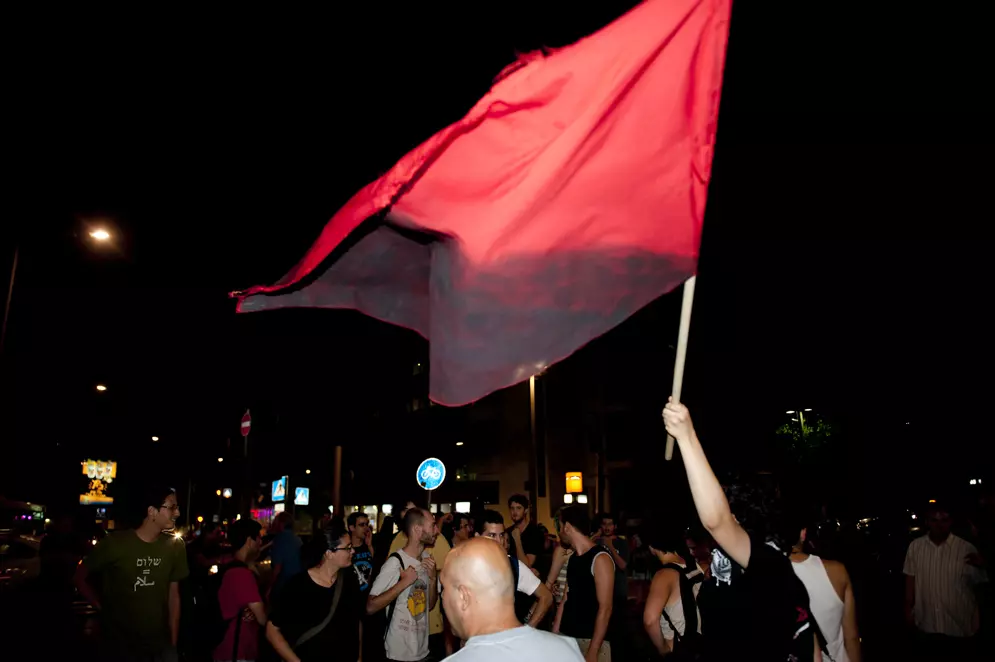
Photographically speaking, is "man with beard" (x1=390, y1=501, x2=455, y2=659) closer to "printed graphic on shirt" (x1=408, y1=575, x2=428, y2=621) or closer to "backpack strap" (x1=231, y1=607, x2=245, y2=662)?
"printed graphic on shirt" (x1=408, y1=575, x2=428, y2=621)

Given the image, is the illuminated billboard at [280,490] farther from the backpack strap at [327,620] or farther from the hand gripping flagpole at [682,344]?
the hand gripping flagpole at [682,344]

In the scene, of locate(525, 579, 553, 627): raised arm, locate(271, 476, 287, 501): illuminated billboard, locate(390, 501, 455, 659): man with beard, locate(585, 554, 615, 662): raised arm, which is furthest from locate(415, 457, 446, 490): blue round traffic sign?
locate(271, 476, 287, 501): illuminated billboard

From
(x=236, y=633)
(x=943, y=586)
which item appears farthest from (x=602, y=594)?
(x=943, y=586)

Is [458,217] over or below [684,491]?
over

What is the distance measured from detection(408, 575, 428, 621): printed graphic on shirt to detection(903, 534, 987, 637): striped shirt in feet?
19.4

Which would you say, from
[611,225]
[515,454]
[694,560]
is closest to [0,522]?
[694,560]

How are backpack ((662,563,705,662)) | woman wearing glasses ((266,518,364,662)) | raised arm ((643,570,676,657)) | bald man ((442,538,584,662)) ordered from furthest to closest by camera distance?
woman wearing glasses ((266,518,364,662)) < raised arm ((643,570,676,657)) < backpack ((662,563,705,662)) < bald man ((442,538,584,662))

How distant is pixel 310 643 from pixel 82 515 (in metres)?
4.01

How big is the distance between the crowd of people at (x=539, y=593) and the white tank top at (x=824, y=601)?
0.01 meters

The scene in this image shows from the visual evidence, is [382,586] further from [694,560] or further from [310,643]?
[694,560]

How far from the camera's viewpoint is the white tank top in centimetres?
476

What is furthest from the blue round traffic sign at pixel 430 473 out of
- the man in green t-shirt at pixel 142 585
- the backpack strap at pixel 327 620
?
the backpack strap at pixel 327 620

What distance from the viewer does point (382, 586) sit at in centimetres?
734

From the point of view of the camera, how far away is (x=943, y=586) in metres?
8.34
